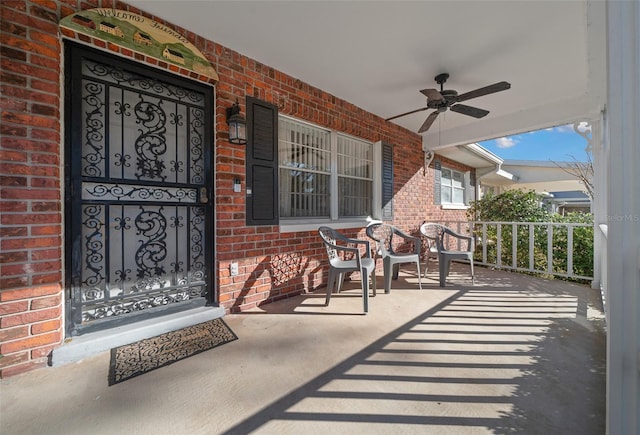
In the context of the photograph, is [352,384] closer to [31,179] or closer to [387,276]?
[387,276]

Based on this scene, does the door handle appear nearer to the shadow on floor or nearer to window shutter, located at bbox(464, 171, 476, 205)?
the shadow on floor

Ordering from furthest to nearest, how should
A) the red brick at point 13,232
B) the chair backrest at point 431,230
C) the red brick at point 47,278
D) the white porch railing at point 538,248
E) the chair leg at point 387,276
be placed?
the chair backrest at point 431,230 → the white porch railing at point 538,248 → the chair leg at point 387,276 → the red brick at point 47,278 → the red brick at point 13,232

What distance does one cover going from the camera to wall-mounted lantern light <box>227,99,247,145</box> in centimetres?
281

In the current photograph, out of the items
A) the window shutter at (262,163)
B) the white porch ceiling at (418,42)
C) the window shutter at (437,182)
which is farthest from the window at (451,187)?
the window shutter at (262,163)

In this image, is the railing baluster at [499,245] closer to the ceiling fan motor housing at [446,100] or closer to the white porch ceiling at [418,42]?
the white porch ceiling at [418,42]

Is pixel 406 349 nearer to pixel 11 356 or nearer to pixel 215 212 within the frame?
pixel 215 212

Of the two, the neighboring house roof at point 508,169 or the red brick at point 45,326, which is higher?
the neighboring house roof at point 508,169

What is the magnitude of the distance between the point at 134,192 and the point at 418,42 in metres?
3.10

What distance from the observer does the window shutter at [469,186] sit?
8.25 m

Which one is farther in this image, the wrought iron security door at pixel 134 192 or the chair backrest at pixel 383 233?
the chair backrest at pixel 383 233

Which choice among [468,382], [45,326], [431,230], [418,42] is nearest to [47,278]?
[45,326]

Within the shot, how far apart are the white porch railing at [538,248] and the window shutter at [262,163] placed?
4.33 metres

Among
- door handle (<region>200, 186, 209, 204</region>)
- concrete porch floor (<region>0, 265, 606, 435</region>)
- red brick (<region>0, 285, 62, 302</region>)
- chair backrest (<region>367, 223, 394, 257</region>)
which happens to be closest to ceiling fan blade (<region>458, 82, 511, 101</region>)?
chair backrest (<region>367, 223, 394, 257</region>)

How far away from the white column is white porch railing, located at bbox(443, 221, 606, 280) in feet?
13.8
